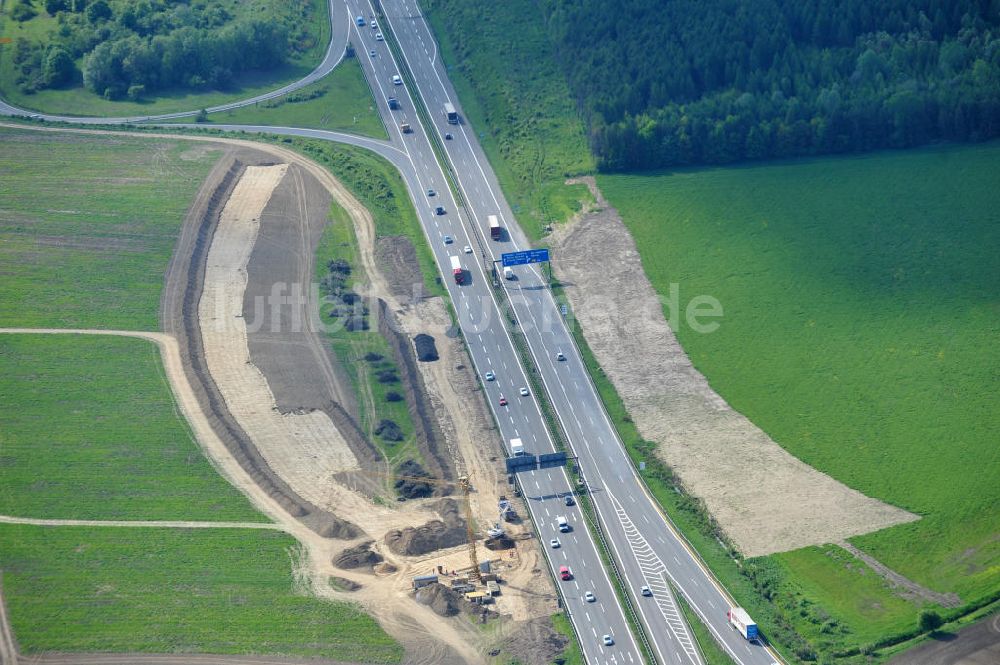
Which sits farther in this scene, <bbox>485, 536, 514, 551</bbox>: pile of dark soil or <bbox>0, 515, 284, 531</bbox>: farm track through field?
<bbox>0, 515, 284, 531</bbox>: farm track through field

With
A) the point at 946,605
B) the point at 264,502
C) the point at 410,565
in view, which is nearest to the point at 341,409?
the point at 264,502

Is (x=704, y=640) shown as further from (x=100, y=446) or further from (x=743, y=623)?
(x=100, y=446)

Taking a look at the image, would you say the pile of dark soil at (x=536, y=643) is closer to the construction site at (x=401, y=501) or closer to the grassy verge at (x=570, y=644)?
the construction site at (x=401, y=501)

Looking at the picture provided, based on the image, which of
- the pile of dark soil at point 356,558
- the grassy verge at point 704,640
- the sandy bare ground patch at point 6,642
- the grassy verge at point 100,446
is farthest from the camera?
the grassy verge at point 100,446

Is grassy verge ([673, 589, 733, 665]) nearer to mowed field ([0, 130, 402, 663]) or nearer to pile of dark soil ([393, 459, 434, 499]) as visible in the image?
mowed field ([0, 130, 402, 663])

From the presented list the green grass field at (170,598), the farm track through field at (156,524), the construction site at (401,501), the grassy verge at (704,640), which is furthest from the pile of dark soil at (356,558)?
the grassy verge at (704,640)

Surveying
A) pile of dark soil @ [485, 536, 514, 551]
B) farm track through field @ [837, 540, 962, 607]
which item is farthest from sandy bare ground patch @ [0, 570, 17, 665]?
farm track through field @ [837, 540, 962, 607]
